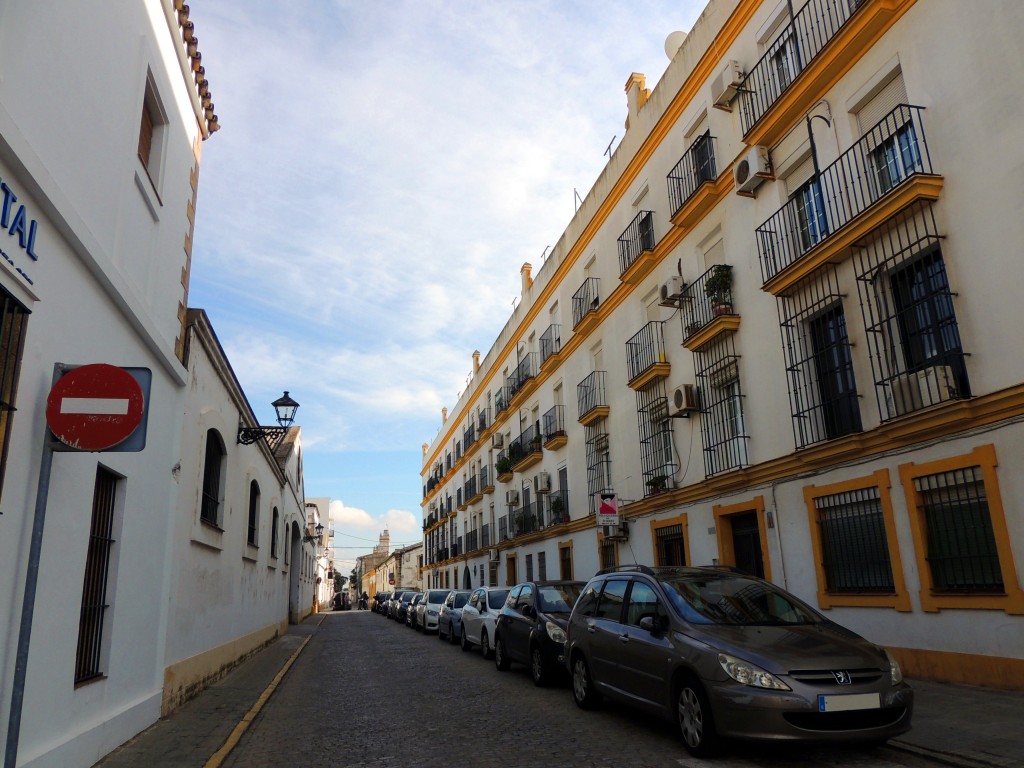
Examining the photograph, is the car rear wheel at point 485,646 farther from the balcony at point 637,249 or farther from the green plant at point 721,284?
the balcony at point 637,249

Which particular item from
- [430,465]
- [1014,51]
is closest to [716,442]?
[1014,51]

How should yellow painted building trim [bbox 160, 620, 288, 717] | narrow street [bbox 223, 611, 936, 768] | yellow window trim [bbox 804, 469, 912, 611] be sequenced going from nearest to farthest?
narrow street [bbox 223, 611, 936, 768] < yellow painted building trim [bbox 160, 620, 288, 717] < yellow window trim [bbox 804, 469, 912, 611]

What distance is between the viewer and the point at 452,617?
19797 millimetres

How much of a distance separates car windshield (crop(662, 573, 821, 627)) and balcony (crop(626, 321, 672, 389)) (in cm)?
907

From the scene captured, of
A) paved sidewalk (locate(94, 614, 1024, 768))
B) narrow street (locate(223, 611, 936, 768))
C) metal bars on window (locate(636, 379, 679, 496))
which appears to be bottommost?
narrow street (locate(223, 611, 936, 768))

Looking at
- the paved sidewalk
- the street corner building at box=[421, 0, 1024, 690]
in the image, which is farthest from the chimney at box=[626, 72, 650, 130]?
the paved sidewalk

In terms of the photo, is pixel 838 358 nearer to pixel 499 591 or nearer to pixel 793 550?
pixel 793 550

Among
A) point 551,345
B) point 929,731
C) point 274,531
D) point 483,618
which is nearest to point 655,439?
point 483,618

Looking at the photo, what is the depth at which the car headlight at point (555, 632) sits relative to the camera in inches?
409

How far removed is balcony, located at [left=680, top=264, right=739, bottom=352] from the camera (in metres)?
13.6

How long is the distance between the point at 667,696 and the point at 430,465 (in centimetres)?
5102

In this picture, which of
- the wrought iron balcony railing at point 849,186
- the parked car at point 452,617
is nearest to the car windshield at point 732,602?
the wrought iron balcony railing at point 849,186

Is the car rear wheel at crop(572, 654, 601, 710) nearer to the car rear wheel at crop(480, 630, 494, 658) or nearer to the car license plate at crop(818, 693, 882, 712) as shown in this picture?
the car license plate at crop(818, 693, 882, 712)

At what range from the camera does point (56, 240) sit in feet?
17.3
